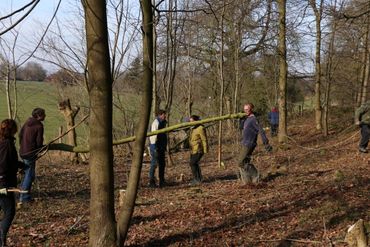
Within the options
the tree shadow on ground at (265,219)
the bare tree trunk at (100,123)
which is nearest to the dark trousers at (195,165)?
the tree shadow on ground at (265,219)

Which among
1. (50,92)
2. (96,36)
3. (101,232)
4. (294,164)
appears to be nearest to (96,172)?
(101,232)

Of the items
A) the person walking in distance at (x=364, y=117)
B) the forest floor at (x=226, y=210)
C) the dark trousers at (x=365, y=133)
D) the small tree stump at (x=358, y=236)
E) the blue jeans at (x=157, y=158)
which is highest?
the person walking in distance at (x=364, y=117)

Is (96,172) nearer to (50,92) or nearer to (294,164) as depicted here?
(294,164)

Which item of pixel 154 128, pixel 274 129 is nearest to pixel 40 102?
pixel 274 129

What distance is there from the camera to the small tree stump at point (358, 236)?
5.67 m

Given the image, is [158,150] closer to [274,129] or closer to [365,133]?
[365,133]

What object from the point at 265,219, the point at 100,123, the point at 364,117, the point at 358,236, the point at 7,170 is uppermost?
the point at 100,123

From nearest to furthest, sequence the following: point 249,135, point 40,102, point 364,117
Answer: point 249,135 → point 364,117 → point 40,102

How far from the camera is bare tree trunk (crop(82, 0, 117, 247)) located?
4789 millimetres

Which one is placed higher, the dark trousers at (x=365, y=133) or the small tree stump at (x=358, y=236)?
the dark trousers at (x=365, y=133)

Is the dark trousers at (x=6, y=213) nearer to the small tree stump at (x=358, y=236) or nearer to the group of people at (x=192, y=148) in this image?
the small tree stump at (x=358, y=236)

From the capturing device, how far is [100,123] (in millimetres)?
4859

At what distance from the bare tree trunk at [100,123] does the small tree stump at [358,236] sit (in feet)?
9.50

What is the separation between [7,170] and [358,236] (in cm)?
470
